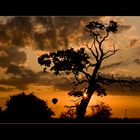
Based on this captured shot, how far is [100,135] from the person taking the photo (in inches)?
92.0

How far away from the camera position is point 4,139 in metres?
2.36

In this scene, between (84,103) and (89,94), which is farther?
(89,94)

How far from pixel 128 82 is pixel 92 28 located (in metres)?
2.25

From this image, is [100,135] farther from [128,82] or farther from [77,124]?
[128,82]

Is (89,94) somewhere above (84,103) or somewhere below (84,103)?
above
